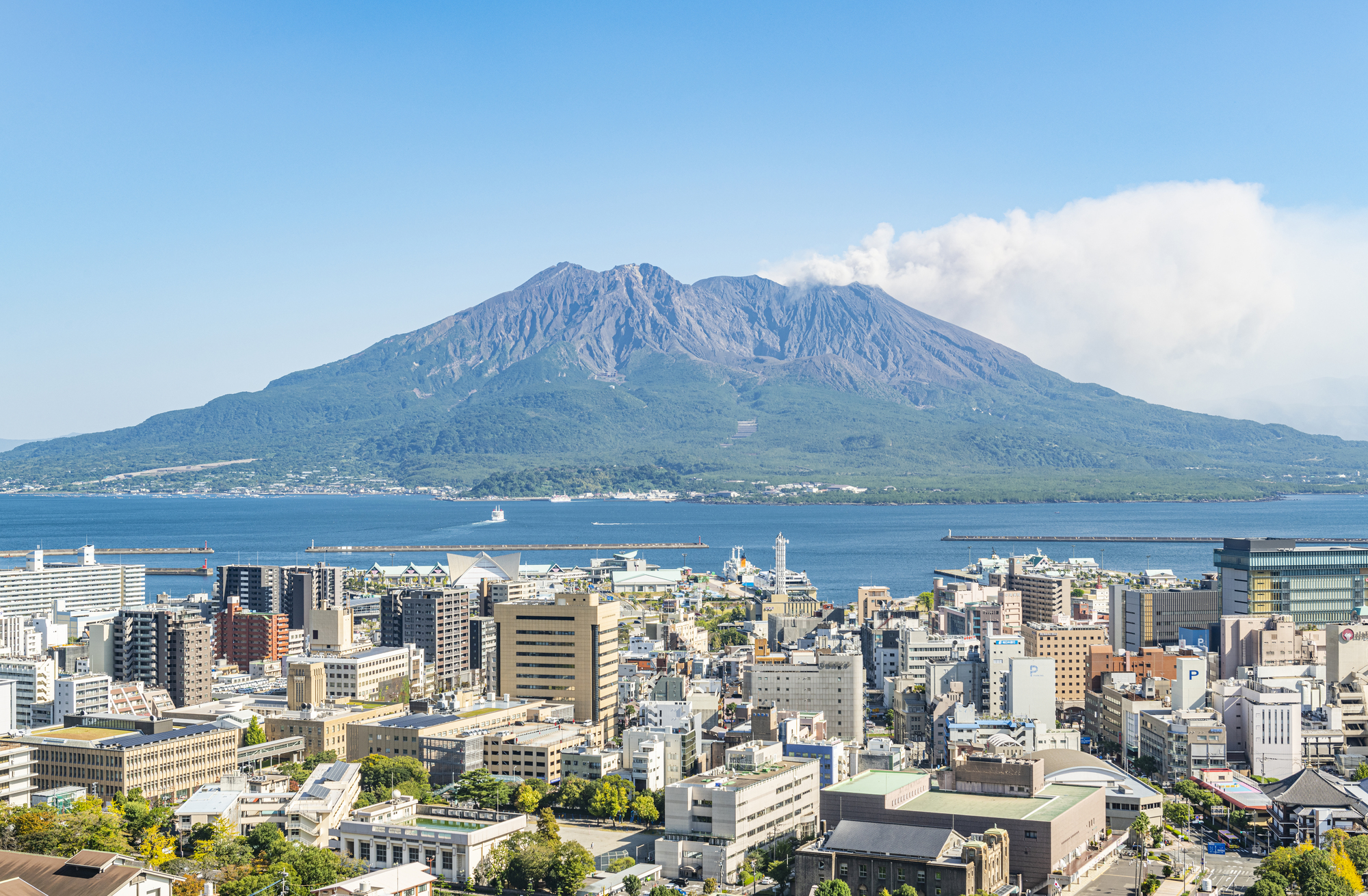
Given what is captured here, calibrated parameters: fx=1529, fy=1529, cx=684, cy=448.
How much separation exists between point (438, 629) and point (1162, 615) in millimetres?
18038

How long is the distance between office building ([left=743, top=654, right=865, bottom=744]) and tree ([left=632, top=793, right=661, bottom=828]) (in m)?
7.38

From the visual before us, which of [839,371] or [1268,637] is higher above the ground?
[839,371]

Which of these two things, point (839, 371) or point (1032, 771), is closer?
point (1032, 771)

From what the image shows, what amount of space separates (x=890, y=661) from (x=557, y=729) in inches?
473

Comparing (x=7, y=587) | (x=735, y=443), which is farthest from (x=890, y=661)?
(x=735, y=443)

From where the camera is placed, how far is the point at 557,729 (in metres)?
26.0

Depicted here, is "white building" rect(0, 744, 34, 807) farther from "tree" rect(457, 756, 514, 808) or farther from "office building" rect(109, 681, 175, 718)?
"office building" rect(109, 681, 175, 718)

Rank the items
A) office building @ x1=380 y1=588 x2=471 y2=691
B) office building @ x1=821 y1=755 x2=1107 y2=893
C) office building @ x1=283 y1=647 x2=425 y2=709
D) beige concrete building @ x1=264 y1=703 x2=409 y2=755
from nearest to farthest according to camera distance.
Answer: office building @ x1=821 y1=755 x2=1107 y2=893
beige concrete building @ x1=264 y1=703 x2=409 y2=755
office building @ x1=283 y1=647 x2=425 y2=709
office building @ x1=380 y1=588 x2=471 y2=691

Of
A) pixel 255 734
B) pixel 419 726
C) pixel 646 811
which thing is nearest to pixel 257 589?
pixel 255 734

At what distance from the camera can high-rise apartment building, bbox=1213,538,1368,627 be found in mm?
37312

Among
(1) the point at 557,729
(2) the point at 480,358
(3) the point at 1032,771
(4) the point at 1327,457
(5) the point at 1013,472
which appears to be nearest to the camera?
(3) the point at 1032,771

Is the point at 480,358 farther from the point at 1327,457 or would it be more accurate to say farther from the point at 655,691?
the point at 655,691

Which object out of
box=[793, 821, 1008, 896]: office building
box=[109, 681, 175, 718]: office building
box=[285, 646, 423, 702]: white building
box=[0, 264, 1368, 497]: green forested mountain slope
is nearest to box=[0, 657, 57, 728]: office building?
box=[109, 681, 175, 718]: office building

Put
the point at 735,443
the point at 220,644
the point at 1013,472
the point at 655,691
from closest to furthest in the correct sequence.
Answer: the point at 655,691 → the point at 220,644 → the point at 1013,472 → the point at 735,443
